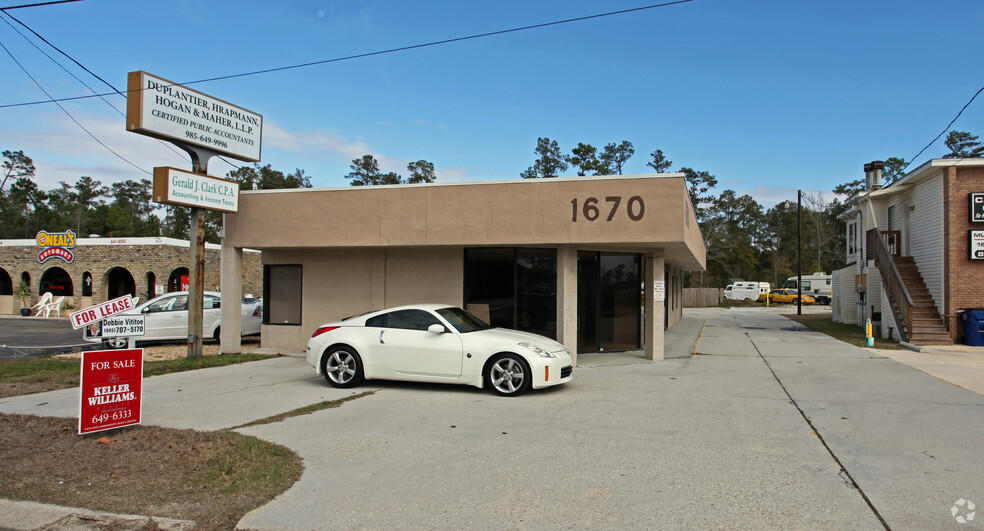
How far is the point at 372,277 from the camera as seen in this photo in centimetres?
1480

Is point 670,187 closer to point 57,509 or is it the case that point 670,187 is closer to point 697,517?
point 697,517

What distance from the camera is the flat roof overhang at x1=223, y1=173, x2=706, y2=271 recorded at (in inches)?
476

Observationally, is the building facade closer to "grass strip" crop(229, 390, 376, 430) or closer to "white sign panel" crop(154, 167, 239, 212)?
"white sign panel" crop(154, 167, 239, 212)

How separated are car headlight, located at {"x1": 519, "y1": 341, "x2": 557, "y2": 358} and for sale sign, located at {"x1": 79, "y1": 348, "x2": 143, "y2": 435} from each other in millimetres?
5029

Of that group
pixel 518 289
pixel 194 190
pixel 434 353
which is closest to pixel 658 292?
pixel 518 289

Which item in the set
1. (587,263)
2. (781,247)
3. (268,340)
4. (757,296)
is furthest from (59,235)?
(781,247)

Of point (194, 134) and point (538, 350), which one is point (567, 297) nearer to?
point (538, 350)

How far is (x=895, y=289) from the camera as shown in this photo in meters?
19.2

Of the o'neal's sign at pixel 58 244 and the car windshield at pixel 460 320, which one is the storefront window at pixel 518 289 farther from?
the o'neal's sign at pixel 58 244

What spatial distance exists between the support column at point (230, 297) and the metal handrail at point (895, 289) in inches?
724

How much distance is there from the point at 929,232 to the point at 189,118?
2117 centimetres

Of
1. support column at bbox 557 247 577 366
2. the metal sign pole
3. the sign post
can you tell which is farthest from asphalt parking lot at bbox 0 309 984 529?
the sign post

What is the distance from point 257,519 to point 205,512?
425 mm

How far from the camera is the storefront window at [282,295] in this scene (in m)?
15.4
